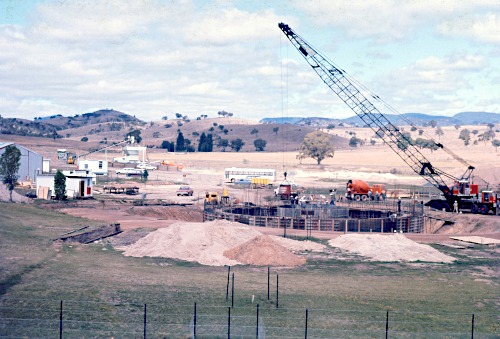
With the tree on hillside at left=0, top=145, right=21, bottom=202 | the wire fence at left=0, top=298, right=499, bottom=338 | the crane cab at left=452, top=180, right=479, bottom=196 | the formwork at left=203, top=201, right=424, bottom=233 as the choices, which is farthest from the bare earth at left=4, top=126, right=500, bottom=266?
the wire fence at left=0, top=298, right=499, bottom=338

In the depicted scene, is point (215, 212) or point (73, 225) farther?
point (215, 212)

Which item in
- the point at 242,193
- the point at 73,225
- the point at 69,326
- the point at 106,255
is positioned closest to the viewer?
the point at 69,326

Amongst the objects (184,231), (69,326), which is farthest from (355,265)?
→ (69,326)

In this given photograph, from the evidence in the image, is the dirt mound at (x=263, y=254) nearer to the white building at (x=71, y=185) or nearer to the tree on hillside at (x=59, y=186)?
the tree on hillside at (x=59, y=186)

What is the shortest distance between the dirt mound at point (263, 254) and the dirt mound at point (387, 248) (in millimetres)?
6865

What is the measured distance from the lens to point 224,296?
1310 inches

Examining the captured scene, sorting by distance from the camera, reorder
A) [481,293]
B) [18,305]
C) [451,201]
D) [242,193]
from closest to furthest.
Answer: [18,305] → [481,293] → [451,201] → [242,193]

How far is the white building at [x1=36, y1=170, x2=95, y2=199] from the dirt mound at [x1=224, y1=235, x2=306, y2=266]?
4377 centimetres

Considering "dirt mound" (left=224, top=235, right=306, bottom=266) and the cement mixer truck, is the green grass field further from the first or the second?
the cement mixer truck

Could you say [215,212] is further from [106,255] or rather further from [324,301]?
[324,301]

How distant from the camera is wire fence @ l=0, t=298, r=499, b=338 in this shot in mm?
25516

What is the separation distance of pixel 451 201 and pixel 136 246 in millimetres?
51786

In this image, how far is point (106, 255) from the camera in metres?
45.0

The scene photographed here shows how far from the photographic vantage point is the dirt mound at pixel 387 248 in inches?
1885
